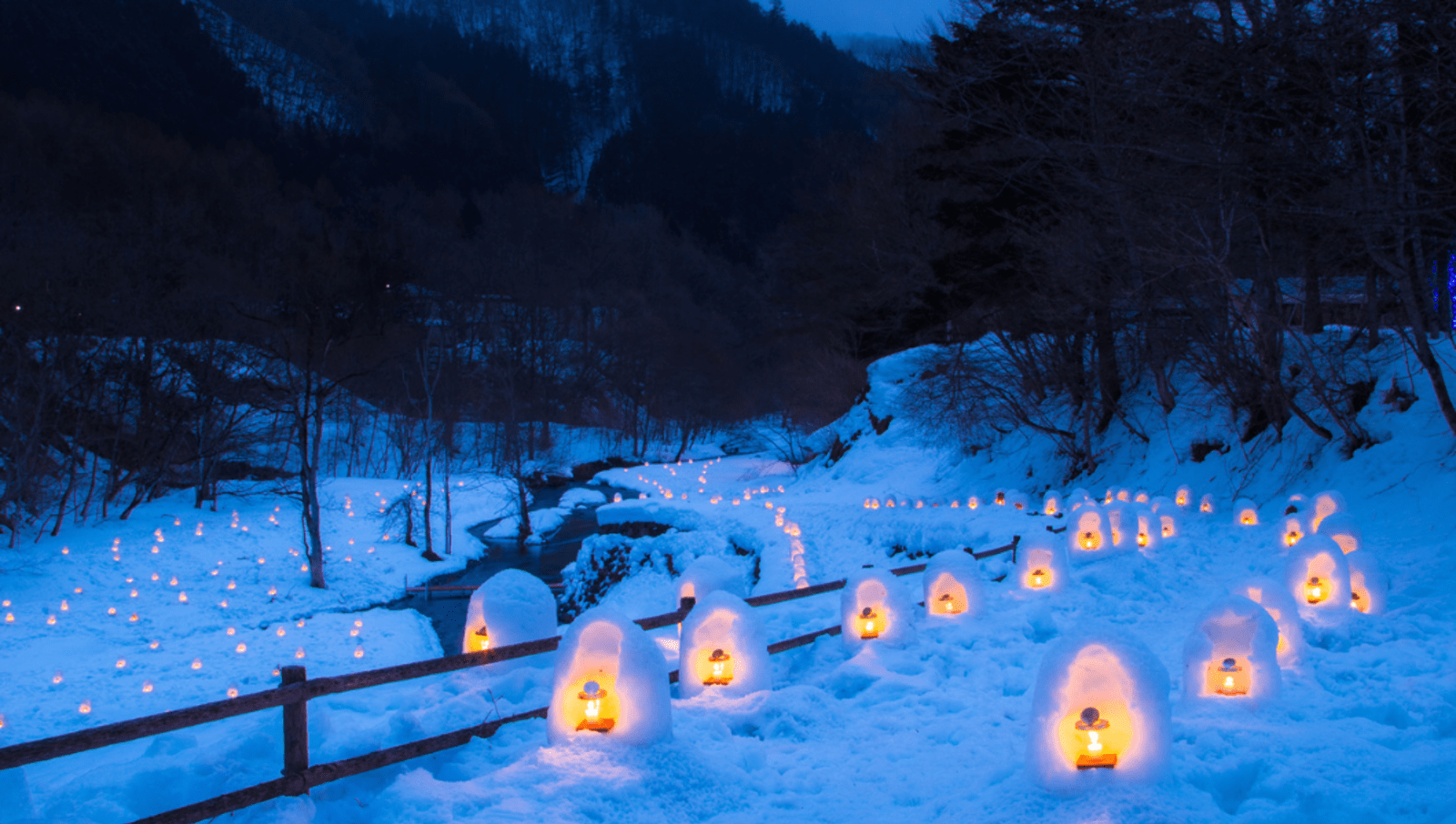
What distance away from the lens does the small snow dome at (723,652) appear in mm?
6277

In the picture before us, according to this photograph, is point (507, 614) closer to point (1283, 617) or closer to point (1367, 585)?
point (1283, 617)

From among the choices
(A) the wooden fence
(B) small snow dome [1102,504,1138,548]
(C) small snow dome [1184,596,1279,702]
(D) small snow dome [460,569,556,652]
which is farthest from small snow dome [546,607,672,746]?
(B) small snow dome [1102,504,1138,548]

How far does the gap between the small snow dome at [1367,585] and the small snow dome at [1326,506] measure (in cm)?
306

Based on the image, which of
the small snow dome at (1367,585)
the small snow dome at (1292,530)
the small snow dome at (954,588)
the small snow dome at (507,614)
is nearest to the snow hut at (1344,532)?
the small snow dome at (1367,585)

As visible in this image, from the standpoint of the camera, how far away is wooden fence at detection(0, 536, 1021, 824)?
12.3 ft

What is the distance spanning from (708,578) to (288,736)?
507cm

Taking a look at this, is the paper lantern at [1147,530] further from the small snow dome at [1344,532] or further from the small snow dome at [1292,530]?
the small snow dome at [1344,532]

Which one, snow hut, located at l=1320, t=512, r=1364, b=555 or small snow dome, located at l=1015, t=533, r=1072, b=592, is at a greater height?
snow hut, located at l=1320, t=512, r=1364, b=555

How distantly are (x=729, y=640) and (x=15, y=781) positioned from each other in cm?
432

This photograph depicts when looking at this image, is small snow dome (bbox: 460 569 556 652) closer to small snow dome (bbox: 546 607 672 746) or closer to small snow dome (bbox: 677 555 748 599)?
small snow dome (bbox: 546 607 672 746)

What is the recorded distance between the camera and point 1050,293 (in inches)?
680

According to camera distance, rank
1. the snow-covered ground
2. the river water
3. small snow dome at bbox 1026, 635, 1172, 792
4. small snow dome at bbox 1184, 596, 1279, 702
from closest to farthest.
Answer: small snow dome at bbox 1026, 635, 1172, 792 < the snow-covered ground < small snow dome at bbox 1184, 596, 1279, 702 < the river water

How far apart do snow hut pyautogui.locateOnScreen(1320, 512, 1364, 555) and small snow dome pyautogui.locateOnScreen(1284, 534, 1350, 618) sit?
4.20 ft

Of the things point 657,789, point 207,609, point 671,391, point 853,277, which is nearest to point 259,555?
point 207,609
